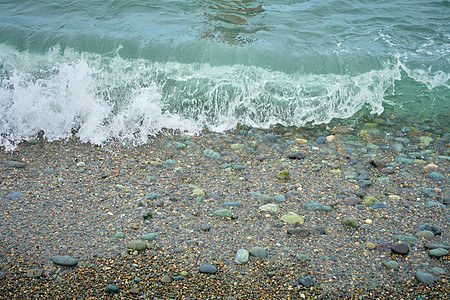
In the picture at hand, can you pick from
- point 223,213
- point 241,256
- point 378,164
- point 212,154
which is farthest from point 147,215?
point 378,164

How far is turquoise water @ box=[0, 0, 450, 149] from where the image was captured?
4.88 m

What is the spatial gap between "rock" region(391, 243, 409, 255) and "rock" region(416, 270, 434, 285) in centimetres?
21

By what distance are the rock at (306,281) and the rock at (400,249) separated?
753mm

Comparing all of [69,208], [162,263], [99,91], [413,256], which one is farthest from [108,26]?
[413,256]

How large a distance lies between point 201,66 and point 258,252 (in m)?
3.49

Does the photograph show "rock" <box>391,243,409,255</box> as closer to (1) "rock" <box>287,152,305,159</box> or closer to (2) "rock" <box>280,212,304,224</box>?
(2) "rock" <box>280,212,304,224</box>

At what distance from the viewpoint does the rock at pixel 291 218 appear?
327 cm

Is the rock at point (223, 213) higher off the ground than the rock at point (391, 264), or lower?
higher

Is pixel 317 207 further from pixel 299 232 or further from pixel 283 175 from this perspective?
pixel 283 175

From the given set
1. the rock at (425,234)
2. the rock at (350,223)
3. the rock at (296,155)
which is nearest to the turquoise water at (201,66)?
the rock at (296,155)

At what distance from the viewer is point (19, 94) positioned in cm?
485

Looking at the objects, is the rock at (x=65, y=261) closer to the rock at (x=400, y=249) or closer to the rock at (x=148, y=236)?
the rock at (x=148, y=236)

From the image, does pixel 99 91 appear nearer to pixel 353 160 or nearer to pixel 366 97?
pixel 353 160

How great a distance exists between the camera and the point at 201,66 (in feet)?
18.7
